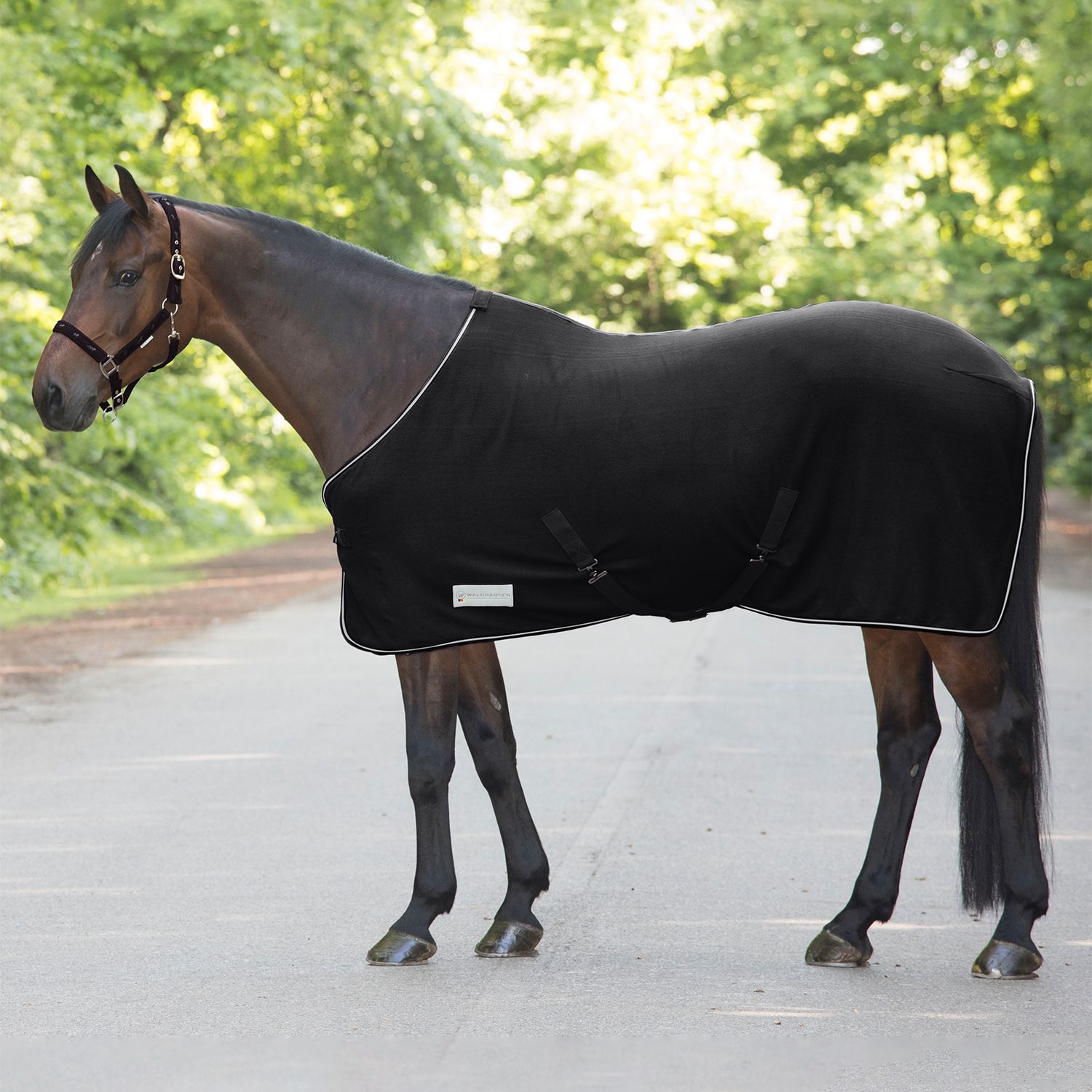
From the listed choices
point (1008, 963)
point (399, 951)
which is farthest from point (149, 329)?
point (1008, 963)

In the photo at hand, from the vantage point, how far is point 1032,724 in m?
4.66

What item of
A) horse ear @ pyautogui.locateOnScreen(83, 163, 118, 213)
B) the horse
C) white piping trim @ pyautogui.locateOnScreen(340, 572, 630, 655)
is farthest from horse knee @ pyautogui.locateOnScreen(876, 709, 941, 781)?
horse ear @ pyautogui.locateOnScreen(83, 163, 118, 213)

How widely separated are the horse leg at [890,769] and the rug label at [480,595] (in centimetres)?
118

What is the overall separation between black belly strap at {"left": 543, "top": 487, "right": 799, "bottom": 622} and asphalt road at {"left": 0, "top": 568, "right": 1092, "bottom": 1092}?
42.9 inches

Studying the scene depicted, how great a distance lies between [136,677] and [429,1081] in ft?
23.7

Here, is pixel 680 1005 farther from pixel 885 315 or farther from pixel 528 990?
pixel 885 315

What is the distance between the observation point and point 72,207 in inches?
576

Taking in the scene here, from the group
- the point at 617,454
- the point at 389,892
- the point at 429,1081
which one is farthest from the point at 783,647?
the point at 429,1081

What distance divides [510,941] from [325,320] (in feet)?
6.40

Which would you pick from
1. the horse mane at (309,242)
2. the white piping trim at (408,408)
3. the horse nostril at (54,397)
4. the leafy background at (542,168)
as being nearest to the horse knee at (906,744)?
the white piping trim at (408,408)

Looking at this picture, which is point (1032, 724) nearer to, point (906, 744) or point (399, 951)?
point (906, 744)

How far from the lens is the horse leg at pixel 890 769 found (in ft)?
15.4

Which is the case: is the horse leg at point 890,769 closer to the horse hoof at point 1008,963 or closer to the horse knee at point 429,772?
the horse hoof at point 1008,963

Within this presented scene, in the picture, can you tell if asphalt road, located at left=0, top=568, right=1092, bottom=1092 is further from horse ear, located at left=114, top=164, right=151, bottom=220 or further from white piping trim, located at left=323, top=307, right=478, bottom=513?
horse ear, located at left=114, top=164, right=151, bottom=220
